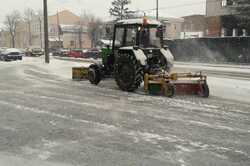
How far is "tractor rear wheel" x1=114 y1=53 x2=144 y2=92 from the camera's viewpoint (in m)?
13.3

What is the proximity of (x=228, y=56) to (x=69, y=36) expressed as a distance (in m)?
60.8

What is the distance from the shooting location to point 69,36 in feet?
299

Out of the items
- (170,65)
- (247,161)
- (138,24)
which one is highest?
(138,24)

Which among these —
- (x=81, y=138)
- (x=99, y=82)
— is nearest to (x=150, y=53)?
(x=99, y=82)

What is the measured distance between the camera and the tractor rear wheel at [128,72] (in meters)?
13.3

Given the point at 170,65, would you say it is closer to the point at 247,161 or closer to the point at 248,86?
the point at 248,86

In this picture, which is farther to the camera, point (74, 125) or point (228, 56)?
point (228, 56)

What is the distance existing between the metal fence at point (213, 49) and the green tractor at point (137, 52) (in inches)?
839

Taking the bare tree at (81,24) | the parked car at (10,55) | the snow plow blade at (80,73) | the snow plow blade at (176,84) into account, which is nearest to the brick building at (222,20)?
the parked car at (10,55)

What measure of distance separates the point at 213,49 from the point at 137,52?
25.1 m

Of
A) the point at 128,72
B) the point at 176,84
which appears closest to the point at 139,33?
the point at 128,72

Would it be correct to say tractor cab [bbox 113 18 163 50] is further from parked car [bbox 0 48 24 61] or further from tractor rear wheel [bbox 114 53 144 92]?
parked car [bbox 0 48 24 61]

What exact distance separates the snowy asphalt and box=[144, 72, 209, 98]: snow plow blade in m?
0.42

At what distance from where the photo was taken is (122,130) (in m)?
7.96
